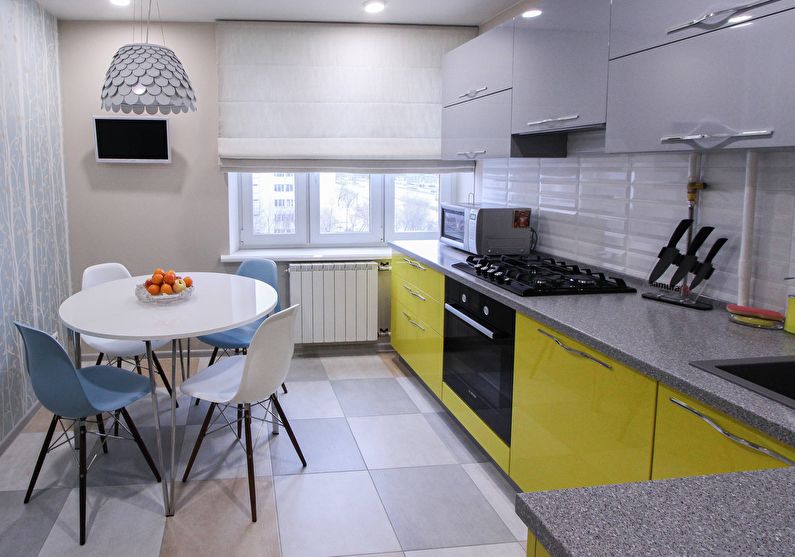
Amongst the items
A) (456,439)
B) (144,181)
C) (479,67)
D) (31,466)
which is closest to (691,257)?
(456,439)

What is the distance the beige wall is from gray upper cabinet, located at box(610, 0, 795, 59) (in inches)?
125

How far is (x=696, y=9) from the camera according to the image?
6.74 ft

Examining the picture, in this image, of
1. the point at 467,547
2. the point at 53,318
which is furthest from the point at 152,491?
the point at 53,318

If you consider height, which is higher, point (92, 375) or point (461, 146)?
point (461, 146)

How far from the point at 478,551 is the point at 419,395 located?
1.75 meters

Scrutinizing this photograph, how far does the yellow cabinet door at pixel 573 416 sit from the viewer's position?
1.96 meters

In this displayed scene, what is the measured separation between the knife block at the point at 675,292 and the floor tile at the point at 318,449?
163cm

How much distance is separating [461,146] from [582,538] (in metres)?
3.57

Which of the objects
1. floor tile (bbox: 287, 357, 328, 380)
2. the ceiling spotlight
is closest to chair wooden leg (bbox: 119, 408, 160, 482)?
floor tile (bbox: 287, 357, 328, 380)

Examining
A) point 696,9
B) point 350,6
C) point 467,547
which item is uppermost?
point 350,6

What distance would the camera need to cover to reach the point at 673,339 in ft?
6.71

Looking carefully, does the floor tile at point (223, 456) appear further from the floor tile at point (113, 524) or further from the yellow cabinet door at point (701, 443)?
the yellow cabinet door at point (701, 443)

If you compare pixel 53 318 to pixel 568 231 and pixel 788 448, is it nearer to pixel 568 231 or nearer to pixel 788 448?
pixel 568 231

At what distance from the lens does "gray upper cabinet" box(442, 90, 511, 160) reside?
3580 mm
